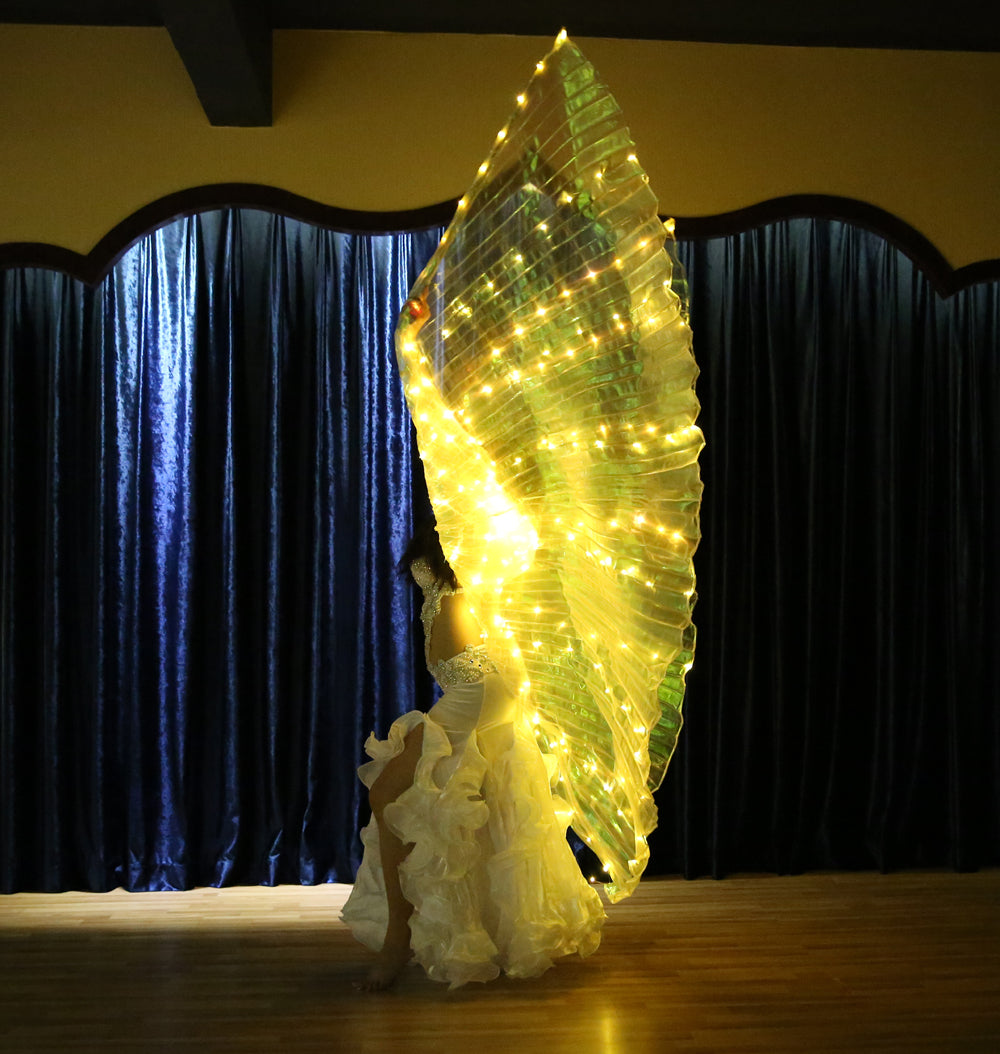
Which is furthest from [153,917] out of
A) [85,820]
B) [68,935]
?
[85,820]

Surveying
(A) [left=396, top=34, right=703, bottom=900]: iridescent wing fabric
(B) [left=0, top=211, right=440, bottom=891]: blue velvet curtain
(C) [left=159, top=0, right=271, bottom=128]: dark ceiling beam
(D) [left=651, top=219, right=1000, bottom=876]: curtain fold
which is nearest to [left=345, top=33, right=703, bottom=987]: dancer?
(A) [left=396, top=34, right=703, bottom=900]: iridescent wing fabric

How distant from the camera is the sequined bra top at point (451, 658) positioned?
123 inches

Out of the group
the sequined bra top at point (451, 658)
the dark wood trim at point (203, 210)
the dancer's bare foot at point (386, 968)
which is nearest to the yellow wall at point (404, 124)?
the dark wood trim at point (203, 210)

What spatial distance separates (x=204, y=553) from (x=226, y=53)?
5.52ft

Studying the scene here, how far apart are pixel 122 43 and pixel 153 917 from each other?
2967 mm

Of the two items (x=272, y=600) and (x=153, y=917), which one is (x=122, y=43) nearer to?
(x=272, y=600)

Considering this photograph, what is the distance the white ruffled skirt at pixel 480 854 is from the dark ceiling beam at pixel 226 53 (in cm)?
214

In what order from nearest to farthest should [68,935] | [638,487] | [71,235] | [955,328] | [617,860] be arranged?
[638,487] < [617,860] < [68,935] < [71,235] < [955,328]

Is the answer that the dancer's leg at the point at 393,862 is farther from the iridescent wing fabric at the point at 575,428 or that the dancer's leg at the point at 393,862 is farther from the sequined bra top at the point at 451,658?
the iridescent wing fabric at the point at 575,428

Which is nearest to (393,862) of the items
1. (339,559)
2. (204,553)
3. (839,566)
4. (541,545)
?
(541,545)

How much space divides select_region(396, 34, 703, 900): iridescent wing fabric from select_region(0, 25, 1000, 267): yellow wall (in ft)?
4.86

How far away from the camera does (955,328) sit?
14.4 ft

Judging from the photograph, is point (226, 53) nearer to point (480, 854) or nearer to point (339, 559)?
point (339, 559)

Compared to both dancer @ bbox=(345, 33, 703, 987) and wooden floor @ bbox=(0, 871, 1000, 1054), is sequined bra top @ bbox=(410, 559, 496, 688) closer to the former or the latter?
dancer @ bbox=(345, 33, 703, 987)
